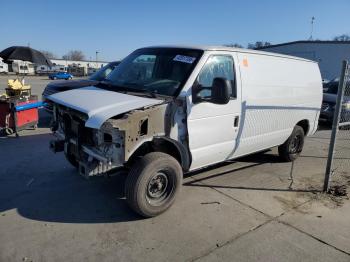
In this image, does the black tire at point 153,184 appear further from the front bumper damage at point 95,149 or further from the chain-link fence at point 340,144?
the chain-link fence at point 340,144

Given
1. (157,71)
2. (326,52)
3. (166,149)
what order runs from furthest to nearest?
(326,52) < (157,71) < (166,149)

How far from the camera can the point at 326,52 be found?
1214 inches

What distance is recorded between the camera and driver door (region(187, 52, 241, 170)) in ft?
14.5

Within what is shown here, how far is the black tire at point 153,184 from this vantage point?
3.95 m

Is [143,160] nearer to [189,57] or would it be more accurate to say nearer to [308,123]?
[189,57]

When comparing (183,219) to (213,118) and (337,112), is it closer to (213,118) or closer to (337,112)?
(213,118)

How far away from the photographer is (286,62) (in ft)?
19.8

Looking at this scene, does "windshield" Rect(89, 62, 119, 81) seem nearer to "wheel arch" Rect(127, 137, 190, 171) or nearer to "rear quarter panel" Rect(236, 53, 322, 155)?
"rear quarter panel" Rect(236, 53, 322, 155)

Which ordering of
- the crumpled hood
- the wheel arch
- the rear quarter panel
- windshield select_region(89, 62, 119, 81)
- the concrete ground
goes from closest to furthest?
the concrete ground, the crumpled hood, the wheel arch, the rear quarter panel, windshield select_region(89, 62, 119, 81)

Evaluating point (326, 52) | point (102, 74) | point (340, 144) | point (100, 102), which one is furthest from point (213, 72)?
point (326, 52)

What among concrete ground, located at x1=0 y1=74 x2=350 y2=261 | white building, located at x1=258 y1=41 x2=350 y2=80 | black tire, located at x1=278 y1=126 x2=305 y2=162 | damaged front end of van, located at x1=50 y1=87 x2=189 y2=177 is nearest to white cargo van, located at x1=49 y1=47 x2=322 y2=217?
damaged front end of van, located at x1=50 y1=87 x2=189 y2=177

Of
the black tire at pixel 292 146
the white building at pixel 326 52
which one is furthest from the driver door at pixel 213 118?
the white building at pixel 326 52

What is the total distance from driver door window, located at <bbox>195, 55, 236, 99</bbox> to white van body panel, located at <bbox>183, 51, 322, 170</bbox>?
0.29ft

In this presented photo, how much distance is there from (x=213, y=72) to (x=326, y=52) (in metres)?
30.1
